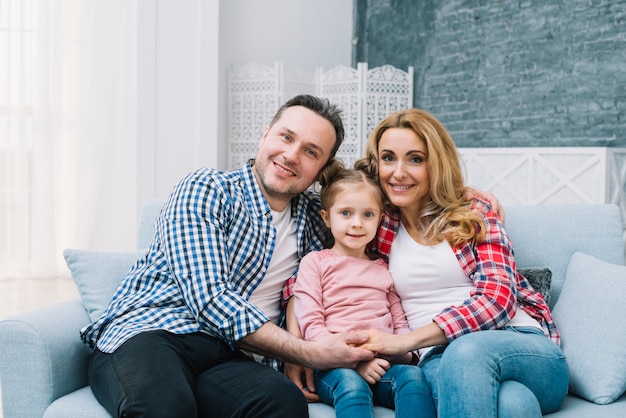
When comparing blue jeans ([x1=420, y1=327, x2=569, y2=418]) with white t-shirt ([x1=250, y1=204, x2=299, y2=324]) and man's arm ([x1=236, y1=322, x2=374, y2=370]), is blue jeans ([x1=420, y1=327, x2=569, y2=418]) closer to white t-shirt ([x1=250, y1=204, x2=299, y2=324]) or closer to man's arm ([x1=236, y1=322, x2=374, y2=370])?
man's arm ([x1=236, y1=322, x2=374, y2=370])

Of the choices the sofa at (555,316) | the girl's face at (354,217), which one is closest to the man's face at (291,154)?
the girl's face at (354,217)

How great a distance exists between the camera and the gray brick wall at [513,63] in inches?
219

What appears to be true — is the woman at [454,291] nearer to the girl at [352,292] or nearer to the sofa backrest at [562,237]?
the girl at [352,292]

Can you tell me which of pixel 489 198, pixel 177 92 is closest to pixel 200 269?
pixel 489 198

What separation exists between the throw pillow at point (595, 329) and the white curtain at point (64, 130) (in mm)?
4557

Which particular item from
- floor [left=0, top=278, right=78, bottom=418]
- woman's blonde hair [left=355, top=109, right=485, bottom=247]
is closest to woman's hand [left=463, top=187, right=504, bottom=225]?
woman's blonde hair [left=355, top=109, right=485, bottom=247]

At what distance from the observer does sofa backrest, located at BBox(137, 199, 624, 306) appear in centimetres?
227

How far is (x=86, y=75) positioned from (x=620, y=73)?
164 inches

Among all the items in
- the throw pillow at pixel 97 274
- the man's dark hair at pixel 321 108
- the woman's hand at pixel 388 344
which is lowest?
the woman's hand at pixel 388 344

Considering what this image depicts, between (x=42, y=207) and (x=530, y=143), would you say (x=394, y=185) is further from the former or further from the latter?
(x=42, y=207)

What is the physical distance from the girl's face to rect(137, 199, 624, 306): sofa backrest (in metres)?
0.47

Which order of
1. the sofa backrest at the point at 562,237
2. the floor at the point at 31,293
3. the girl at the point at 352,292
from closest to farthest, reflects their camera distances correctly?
the girl at the point at 352,292 < the sofa backrest at the point at 562,237 < the floor at the point at 31,293

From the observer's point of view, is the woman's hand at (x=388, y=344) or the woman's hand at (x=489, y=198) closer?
the woman's hand at (x=388, y=344)

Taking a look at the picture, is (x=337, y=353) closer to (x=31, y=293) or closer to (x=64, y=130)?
(x=31, y=293)
